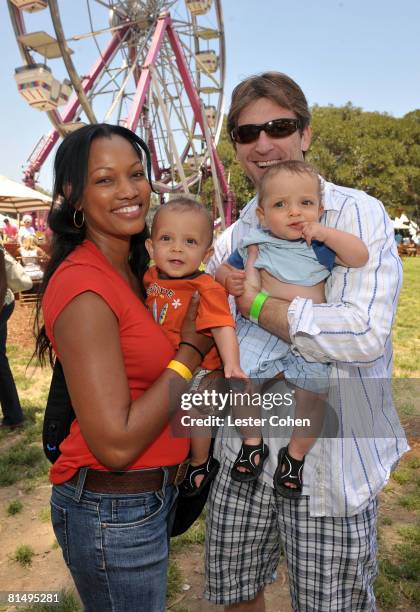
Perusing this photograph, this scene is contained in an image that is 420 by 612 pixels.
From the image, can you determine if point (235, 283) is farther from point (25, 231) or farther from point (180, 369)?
point (25, 231)

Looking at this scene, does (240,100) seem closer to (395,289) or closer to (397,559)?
(395,289)

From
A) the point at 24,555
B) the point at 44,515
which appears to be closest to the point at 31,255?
the point at 44,515

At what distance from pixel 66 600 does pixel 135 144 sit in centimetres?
243

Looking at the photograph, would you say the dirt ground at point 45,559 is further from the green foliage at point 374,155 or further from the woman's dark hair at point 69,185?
the green foliage at point 374,155

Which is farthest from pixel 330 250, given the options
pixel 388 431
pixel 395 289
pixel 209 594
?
pixel 209 594

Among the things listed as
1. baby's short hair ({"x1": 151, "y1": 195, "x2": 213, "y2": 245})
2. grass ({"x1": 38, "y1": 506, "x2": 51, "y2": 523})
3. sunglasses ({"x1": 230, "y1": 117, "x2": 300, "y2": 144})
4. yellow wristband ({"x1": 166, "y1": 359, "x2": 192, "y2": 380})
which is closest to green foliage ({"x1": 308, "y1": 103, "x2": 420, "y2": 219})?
grass ({"x1": 38, "y1": 506, "x2": 51, "y2": 523})

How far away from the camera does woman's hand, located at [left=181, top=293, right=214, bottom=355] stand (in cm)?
162

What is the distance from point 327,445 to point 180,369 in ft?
1.93

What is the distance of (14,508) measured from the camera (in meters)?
3.73

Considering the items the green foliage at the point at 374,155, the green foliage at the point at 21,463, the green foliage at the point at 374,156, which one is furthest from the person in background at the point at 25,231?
the green foliage at the point at 374,156

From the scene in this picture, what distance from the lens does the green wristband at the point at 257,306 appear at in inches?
69.4

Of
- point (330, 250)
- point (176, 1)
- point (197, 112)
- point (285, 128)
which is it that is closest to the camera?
point (330, 250)

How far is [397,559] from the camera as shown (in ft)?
10.2

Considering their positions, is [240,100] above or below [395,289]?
above
